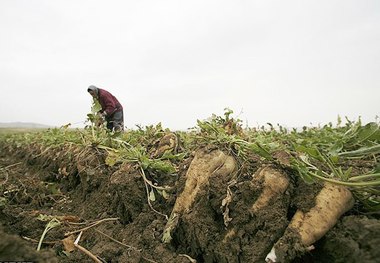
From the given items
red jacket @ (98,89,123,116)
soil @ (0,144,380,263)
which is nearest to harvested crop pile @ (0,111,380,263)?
soil @ (0,144,380,263)

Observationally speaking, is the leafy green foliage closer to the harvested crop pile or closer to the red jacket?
the harvested crop pile

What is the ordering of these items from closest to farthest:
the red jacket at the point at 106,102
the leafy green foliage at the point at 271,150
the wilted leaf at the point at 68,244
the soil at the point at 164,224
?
the soil at the point at 164,224, the leafy green foliage at the point at 271,150, the wilted leaf at the point at 68,244, the red jacket at the point at 106,102

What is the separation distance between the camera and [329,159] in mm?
1272

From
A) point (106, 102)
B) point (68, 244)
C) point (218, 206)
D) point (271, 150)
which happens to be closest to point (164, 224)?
point (218, 206)

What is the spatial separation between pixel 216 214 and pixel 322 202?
0.50 meters

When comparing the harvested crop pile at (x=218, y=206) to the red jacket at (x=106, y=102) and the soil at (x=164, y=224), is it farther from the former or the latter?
the red jacket at (x=106, y=102)

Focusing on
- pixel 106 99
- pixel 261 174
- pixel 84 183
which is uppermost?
pixel 106 99

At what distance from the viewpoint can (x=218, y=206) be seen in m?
1.48

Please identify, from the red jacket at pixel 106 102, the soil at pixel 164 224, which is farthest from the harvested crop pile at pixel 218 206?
the red jacket at pixel 106 102

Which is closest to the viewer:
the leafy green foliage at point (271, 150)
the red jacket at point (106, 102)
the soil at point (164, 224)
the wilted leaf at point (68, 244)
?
the soil at point (164, 224)

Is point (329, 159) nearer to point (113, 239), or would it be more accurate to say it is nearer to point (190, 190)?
point (190, 190)

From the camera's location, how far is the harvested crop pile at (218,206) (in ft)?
3.87

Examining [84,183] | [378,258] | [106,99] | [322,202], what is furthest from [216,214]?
[106,99]

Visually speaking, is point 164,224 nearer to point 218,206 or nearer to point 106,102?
point 218,206
